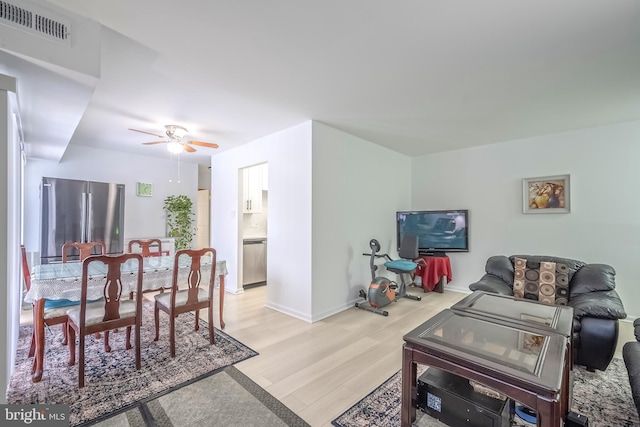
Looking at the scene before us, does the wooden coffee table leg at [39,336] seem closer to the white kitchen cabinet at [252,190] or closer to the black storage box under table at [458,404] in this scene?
the black storage box under table at [458,404]

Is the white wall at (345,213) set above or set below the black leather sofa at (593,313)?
above

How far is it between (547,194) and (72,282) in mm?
5694

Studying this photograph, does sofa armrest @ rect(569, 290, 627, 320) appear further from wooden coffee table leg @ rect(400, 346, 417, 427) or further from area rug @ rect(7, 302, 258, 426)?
area rug @ rect(7, 302, 258, 426)

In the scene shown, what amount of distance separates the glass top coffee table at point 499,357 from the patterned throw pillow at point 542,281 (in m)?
1.52

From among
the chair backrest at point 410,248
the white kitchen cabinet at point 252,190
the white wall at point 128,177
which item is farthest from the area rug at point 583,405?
the white wall at point 128,177

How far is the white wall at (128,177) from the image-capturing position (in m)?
4.23

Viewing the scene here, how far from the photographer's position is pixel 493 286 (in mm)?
3074

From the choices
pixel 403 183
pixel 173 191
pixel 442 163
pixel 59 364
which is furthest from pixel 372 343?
pixel 173 191

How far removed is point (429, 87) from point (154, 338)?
12.1 ft

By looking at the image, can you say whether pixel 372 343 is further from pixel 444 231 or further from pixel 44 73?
pixel 44 73

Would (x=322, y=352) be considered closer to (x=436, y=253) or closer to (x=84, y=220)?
(x=436, y=253)

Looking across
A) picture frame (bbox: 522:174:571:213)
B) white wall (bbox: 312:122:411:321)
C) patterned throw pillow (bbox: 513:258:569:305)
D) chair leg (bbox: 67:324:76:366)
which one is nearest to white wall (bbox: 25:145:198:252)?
chair leg (bbox: 67:324:76:366)

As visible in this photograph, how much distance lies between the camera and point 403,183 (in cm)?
539

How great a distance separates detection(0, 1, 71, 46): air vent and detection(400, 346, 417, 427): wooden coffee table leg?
2.70 metres
